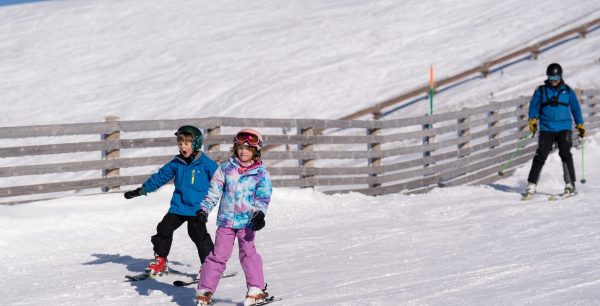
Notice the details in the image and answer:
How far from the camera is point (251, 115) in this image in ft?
95.0

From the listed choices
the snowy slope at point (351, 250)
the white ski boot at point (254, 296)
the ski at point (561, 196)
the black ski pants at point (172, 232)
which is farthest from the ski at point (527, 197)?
the white ski boot at point (254, 296)

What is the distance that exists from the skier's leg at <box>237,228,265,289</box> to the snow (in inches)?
15.9

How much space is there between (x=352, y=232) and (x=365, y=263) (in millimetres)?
2120

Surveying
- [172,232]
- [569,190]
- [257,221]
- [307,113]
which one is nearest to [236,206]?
[257,221]

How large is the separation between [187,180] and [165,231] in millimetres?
Result: 532

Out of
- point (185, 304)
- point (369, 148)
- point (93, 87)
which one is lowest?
point (185, 304)

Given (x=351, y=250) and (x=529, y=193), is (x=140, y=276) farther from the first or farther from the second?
(x=529, y=193)

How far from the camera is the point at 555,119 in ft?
41.1

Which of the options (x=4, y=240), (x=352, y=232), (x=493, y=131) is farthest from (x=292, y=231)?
(x=493, y=131)

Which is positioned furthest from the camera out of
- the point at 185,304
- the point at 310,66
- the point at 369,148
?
the point at 310,66

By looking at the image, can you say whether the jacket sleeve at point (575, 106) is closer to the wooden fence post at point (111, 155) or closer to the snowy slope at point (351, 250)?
the snowy slope at point (351, 250)

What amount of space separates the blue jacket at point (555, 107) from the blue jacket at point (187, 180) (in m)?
6.13

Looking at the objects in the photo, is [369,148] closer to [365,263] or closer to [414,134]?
[414,134]

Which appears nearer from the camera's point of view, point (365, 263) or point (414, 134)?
point (365, 263)
